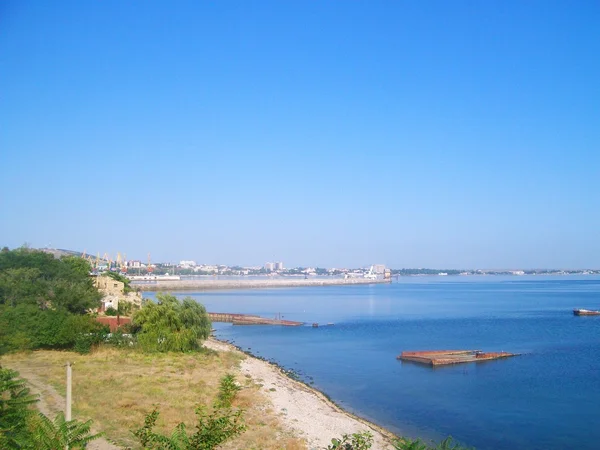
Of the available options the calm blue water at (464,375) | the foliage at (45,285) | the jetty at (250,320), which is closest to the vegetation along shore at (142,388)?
the foliage at (45,285)

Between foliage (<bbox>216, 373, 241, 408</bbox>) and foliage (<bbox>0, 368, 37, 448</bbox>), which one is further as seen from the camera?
foliage (<bbox>216, 373, 241, 408</bbox>)

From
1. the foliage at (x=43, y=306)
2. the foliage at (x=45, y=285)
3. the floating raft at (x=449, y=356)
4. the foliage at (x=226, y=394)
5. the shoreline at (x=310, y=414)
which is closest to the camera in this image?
the foliage at (x=226, y=394)

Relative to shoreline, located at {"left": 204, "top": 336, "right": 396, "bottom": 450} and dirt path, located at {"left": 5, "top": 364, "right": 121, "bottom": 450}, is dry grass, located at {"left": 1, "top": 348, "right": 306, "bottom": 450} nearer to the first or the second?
dirt path, located at {"left": 5, "top": 364, "right": 121, "bottom": 450}

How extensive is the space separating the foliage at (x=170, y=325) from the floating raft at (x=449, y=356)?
17.1 metres

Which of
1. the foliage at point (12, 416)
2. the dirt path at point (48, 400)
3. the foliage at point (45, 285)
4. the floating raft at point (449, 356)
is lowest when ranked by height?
the floating raft at point (449, 356)

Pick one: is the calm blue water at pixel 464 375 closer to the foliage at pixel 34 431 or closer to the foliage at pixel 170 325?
the foliage at pixel 170 325

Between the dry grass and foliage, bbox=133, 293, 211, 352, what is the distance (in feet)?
4.47

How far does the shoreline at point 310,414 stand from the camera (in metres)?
22.7

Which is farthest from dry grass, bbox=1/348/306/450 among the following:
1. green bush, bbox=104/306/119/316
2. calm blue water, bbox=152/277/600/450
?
green bush, bbox=104/306/119/316

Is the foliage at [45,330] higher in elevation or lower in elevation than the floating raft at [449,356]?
higher

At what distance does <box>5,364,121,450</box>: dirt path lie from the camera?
17703 millimetres

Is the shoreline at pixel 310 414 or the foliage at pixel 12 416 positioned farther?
the shoreline at pixel 310 414

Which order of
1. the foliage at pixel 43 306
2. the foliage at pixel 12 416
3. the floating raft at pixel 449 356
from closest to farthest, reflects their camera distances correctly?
the foliage at pixel 12 416
the foliage at pixel 43 306
the floating raft at pixel 449 356

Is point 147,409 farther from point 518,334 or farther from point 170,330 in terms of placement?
point 518,334
